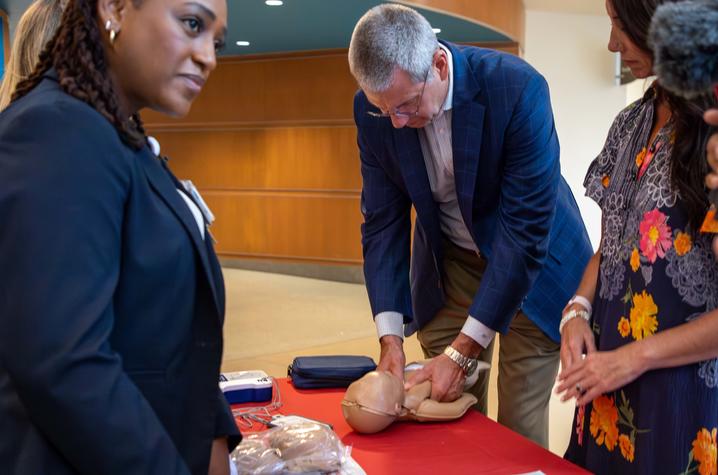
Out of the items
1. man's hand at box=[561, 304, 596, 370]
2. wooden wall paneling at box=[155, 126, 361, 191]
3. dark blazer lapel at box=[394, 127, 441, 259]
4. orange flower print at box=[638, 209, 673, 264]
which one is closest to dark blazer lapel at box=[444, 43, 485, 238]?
dark blazer lapel at box=[394, 127, 441, 259]

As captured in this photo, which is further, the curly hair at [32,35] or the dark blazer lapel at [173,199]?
the curly hair at [32,35]

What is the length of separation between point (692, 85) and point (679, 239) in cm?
66

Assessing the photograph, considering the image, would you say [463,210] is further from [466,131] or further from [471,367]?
[471,367]

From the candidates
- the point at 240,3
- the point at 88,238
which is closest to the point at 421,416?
the point at 88,238

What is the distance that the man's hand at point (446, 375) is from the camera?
1644 millimetres

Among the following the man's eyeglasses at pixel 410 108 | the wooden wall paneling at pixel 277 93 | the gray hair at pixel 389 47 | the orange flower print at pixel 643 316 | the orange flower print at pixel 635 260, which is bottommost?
the wooden wall paneling at pixel 277 93

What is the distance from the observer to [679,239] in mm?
1242

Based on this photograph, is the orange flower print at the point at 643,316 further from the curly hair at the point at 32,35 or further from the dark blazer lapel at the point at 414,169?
the curly hair at the point at 32,35

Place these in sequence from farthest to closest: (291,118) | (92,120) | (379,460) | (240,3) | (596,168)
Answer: (291,118)
(240,3)
(596,168)
(379,460)
(92,120)

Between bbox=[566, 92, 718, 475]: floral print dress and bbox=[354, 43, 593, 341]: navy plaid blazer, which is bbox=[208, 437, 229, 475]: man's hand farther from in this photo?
bbox=[354, 43, 593, 341]: navy plaid blazer

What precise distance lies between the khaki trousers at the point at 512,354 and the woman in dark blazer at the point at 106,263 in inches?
50.2

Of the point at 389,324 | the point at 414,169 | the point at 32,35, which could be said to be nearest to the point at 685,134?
the point at 414,169

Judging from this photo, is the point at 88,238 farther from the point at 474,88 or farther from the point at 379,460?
the point at 474,88

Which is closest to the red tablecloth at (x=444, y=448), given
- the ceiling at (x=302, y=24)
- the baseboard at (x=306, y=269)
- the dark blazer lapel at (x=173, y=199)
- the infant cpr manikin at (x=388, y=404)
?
the infant cpr manikin at (x=388, y=404)
